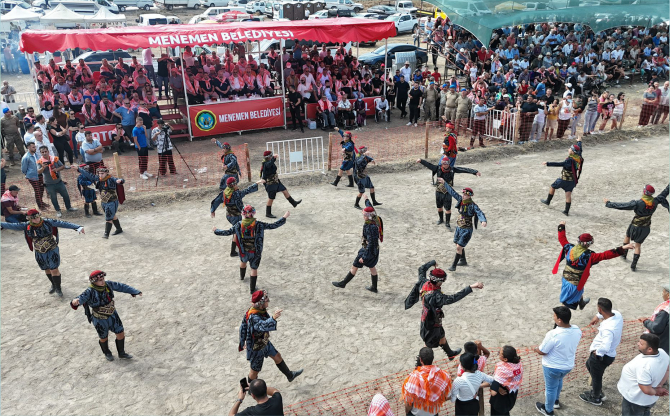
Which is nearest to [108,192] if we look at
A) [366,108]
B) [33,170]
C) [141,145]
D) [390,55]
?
[33,170]

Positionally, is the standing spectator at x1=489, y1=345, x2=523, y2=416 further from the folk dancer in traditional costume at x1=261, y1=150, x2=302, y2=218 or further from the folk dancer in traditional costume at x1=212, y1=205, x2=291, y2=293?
the folk dancer in traditional costume at x1=261, y1=150, x2=302, y2=218

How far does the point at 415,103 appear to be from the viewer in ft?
65.6

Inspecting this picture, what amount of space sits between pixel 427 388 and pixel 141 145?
39.0ft

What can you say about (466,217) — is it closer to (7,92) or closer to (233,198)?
(233,198)

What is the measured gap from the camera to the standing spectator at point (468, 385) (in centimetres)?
558

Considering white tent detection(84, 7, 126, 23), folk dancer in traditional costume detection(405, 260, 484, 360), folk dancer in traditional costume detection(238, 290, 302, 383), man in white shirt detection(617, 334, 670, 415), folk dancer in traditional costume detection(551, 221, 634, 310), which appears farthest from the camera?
white tent detection(84, 7, 126, 23)

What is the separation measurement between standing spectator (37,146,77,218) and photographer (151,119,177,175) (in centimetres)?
287

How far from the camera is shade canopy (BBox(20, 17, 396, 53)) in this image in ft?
51.9

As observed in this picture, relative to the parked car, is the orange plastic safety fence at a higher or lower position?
lower

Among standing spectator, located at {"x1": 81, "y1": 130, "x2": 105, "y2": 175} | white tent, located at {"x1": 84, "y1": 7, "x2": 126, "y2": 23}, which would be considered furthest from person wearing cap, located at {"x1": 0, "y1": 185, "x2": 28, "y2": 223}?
white tent, located at {"x1": 84, "y1": 7, "x2": 126, "y2": 23}

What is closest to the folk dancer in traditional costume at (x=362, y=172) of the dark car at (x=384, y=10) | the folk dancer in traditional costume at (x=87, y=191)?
the folk dancer in traditional costume at (x=87, y=191)

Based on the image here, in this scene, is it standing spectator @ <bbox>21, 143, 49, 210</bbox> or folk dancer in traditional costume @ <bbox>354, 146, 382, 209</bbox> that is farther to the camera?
folk dancer in traditional costume @ <bbox>354, 146, 382, 209</bbox>

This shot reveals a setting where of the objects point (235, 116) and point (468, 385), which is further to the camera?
point (235, 116)

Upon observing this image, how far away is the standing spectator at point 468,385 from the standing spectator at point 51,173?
10258 millimetres
